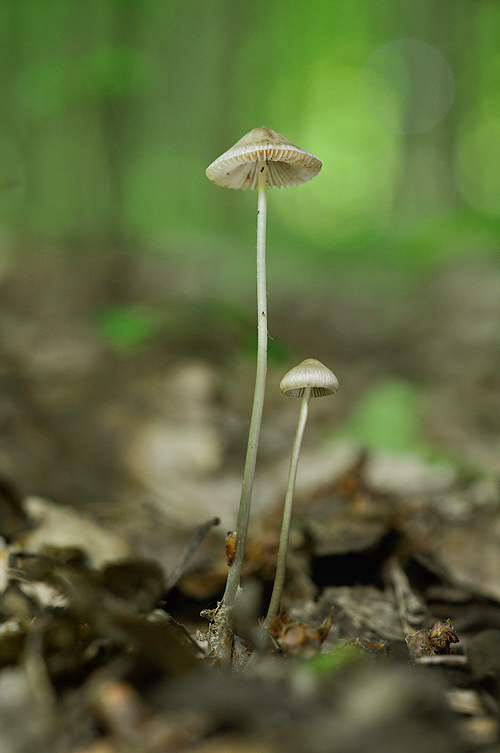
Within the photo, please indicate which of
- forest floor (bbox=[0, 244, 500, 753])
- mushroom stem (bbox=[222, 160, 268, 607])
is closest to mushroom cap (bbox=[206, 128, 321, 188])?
mushroom stem (bbox=[222, 160, 268, 607])

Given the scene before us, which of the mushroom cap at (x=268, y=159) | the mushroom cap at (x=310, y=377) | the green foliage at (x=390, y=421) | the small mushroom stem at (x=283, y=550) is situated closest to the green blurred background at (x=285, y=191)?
the green foliage at (x=390, y=421)

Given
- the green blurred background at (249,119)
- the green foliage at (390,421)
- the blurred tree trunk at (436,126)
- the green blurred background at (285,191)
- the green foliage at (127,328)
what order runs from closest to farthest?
1. the green foliage at (390,421)
2. the green foliage at (127,328)
3. the green blurred background at (285,191)
4. the green blurred background at (249,119)
5. the blurred tree trunk at (436,126)

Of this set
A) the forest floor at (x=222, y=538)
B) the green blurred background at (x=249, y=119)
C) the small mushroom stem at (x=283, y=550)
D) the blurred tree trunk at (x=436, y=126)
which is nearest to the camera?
the forest floor at (x=222, y=538)

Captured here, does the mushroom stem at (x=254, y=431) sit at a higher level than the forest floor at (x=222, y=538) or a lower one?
higher

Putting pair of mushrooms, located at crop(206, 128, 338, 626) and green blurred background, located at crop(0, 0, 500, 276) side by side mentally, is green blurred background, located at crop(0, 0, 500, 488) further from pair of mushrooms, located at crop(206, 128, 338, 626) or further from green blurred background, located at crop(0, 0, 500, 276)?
pair of mushrooms, located at crop(206, 128, 338, 626)

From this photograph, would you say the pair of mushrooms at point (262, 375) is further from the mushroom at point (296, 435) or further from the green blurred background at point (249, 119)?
the green blurred background at point (249, 119)

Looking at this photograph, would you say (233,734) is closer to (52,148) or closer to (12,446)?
(12,446)
